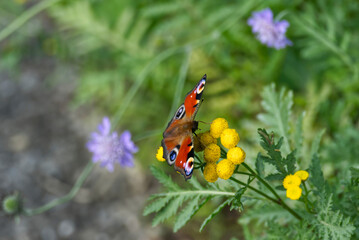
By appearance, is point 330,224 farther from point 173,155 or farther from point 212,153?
point 173,155

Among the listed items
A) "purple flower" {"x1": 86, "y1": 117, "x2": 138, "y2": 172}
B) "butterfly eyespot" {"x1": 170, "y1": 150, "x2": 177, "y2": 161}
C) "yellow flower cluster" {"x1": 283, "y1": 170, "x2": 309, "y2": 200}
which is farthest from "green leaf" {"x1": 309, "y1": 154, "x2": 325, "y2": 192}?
"purple flower" {"x1": 86, "y1": 117, "x2": 138, "y2": 172}

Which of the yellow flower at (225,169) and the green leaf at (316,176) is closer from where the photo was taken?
the yellow flower at (225,169)

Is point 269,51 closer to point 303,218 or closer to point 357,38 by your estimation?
point 357,38

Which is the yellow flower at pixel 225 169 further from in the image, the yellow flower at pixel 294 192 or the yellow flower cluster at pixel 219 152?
the yellow flower at pixel 294 192

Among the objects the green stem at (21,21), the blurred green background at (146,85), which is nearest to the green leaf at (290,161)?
the blurred green background at (146,85)

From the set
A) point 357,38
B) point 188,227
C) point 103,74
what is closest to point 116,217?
point 188,227

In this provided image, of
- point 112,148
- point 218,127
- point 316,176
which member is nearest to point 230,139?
point 218,127
